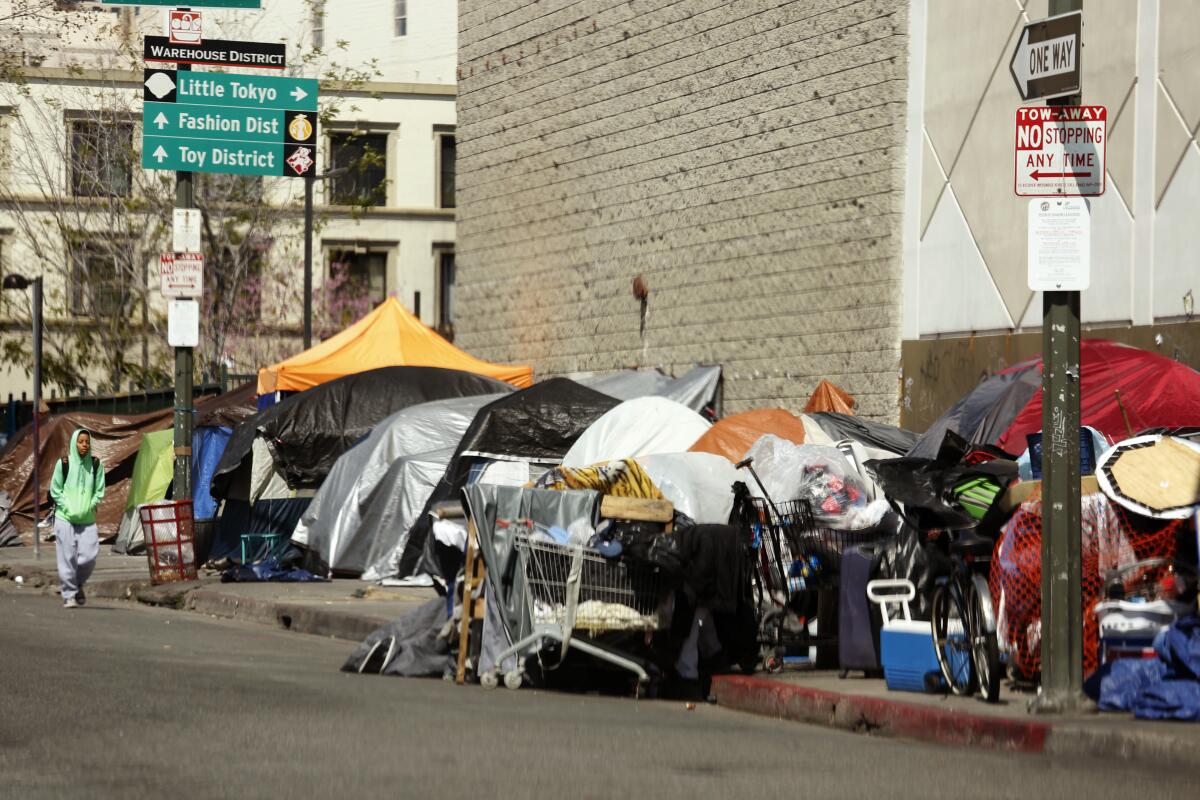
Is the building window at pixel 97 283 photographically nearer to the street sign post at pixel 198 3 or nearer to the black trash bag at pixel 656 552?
the street sign post at pixel 198 3

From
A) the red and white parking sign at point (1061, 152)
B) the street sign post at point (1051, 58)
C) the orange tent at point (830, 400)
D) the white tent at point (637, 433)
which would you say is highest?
the street sign post at point (1051, 58)

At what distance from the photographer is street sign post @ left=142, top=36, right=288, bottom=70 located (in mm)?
19875

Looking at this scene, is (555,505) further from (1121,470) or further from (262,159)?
(262,159)

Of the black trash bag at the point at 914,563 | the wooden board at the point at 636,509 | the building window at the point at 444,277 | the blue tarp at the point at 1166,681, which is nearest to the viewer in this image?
the blue tarp at the point at 1166,681

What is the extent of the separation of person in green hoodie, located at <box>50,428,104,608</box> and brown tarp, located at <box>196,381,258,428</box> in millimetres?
8424

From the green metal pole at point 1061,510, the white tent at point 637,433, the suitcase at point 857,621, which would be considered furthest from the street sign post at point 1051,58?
the white tent at point 637,433

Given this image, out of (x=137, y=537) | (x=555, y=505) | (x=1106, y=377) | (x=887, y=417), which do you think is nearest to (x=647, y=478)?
(x=555, y=505)

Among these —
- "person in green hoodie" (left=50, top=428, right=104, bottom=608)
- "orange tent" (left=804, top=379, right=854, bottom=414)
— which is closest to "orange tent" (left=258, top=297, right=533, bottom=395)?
"orange tent" (left=804, top=379, right=854, bottom=414)

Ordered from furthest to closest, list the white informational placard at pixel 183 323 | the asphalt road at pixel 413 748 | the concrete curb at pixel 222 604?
1. the white informational placard at pixel 183 323
2. the concrete curb at pixel 222 604
3. the asphalt road at pixel 413 748

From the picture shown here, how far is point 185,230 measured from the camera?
20.3 metres

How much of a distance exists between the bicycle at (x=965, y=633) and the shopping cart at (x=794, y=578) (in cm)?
137

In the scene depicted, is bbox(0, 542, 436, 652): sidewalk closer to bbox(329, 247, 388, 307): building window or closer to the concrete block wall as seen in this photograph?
the concrete block wall

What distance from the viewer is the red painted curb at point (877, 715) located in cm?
944

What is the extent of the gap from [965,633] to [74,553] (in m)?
10.9
